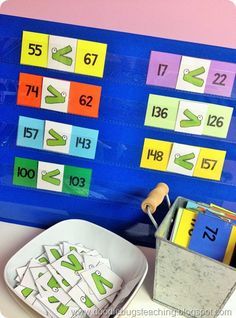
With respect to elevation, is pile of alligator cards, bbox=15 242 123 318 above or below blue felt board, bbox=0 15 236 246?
below

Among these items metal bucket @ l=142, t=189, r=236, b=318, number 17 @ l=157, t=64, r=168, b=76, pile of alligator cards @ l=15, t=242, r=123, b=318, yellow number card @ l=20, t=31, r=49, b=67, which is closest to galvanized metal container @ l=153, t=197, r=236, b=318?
metal bucket @ l=142, t=189, r=236, b=318

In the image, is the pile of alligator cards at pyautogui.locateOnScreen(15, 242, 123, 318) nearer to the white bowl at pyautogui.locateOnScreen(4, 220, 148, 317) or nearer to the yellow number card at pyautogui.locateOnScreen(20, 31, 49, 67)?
the white bowl at pyautogui.locateOnScreen(4, 220, 148, 317)

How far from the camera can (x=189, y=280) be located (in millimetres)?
641

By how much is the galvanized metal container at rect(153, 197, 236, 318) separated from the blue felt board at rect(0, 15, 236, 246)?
5.5 inches

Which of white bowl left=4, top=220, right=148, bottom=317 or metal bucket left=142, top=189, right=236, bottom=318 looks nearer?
metal bucket left=142, top=189, right=236, bottom=318

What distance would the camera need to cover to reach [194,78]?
0.70 m

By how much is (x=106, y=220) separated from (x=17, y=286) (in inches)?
10.2

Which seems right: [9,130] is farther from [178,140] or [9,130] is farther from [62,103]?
[178,140]

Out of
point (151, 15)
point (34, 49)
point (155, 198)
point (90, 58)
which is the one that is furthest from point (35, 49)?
point (155, 198)

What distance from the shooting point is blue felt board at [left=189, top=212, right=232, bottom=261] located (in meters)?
0.69

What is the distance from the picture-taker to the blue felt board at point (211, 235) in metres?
0.69

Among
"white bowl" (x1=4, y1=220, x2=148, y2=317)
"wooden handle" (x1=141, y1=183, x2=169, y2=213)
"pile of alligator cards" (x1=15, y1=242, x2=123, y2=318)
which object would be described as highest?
"wooden handle" (x1=141, y1=183, x2=169, y2=213)

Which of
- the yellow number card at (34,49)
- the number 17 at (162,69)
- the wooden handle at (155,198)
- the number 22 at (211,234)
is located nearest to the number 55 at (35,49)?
the yellow number card at (34,49)

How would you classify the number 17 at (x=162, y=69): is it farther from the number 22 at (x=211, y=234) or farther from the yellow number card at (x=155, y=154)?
the number 22 at (x=211, y=234)
